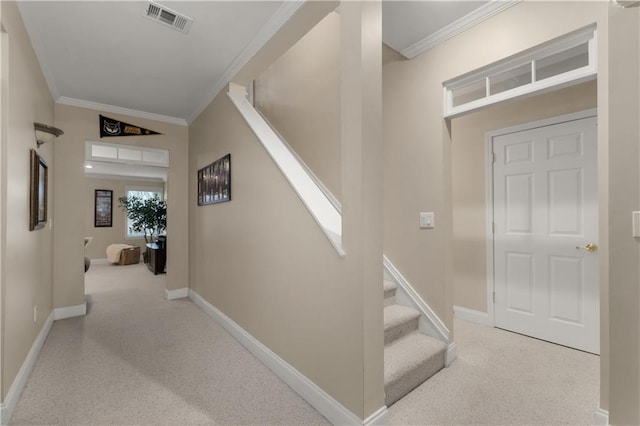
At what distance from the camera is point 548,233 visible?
9.31 feet

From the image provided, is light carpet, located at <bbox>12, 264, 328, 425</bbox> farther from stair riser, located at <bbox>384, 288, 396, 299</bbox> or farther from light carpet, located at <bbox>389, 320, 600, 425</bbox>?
stair riser, located at <bbox>384, 288, 396, 299</bbox>

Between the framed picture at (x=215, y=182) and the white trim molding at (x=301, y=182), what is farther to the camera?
the framed picture at (x=215, y=182)

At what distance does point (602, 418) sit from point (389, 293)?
140 cm

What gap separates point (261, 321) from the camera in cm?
250

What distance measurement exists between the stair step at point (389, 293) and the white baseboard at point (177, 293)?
313 centimetres

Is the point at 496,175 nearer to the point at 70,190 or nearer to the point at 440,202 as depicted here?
the point at 440,202

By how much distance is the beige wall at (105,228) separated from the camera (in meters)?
7.86

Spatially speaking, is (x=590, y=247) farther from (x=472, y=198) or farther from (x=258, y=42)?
(x=258, y=42)

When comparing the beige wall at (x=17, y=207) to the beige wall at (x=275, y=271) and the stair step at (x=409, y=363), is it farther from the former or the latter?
the stair step at (x=409, y=363)

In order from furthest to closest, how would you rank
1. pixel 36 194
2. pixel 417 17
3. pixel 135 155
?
pixel 135 155 → pixel 36 194 → pixel 417 17

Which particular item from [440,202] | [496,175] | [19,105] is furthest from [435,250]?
[19,105]

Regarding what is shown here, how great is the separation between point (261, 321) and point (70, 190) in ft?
9.81

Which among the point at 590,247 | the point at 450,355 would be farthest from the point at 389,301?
the point at 590,247

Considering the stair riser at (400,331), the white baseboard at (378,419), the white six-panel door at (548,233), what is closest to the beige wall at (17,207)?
the white baseboard at (378,419)
